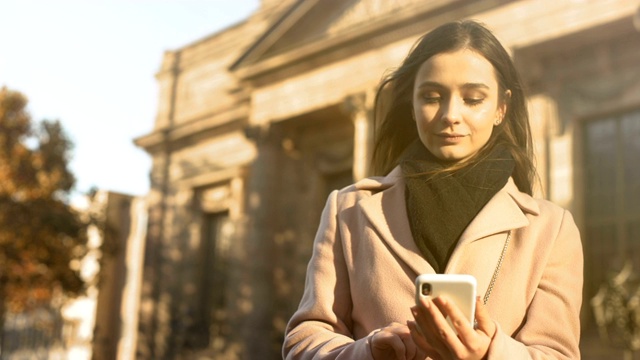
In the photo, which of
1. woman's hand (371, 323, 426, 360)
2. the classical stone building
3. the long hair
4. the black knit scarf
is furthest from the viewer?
the classical stone building

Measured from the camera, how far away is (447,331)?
165cm

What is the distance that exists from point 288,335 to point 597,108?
1686 centimetres

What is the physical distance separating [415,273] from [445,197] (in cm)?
17

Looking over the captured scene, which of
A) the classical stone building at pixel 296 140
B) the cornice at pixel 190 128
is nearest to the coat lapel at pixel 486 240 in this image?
the classical stone building at pixel 296 140

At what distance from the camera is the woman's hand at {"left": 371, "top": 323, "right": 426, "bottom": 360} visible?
1.75m

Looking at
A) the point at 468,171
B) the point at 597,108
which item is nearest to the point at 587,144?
the point at 597,108

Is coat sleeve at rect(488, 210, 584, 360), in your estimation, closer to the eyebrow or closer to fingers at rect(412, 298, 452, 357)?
fingers at rect(412, 298, 452, 357)

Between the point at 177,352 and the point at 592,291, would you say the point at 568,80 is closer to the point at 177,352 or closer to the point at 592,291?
the point at 592,291

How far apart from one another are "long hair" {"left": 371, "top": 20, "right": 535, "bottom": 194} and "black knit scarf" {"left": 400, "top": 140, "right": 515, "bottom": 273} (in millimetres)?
35

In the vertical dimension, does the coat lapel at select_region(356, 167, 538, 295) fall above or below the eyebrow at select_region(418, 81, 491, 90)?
below

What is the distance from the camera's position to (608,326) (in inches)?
642

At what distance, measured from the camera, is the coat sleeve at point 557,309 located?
1891 mm

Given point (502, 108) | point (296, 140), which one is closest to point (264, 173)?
point (296, 140)

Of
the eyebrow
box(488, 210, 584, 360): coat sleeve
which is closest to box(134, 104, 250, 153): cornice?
the eyebrow
